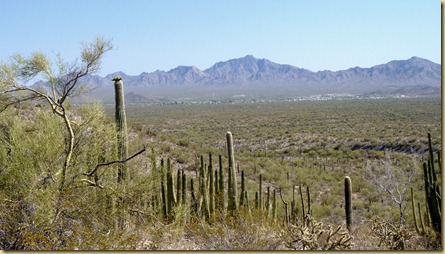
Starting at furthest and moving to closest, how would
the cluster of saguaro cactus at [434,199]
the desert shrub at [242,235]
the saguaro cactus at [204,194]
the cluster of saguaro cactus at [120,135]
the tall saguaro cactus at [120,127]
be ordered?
the saguaro cactus at [204,194]
the tall saguaro cactus at [120,127]
the cluster of saguaro cactus at [120,135]
the cluster of saguaro cactus at [434,199]
the desert shrub at [242,235]

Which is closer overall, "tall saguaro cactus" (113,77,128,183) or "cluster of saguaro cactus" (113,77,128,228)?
"cluster of saguaro cactus" (113,77,128,228)

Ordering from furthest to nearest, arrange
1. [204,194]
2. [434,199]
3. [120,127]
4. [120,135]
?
[204,194] → [120,127] → [120,135] → [434,199]

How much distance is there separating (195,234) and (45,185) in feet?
10.5

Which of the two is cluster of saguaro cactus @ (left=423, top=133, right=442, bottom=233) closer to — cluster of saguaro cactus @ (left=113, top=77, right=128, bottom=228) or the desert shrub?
the desert shrub

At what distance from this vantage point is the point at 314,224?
837 centimetres

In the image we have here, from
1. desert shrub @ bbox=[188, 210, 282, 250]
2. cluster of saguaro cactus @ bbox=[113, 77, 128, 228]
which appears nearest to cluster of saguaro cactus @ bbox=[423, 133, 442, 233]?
desert shrub @ bbox=[188, 210, 282, 250]

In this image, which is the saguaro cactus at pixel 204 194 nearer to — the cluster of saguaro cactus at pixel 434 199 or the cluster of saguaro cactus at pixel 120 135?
the cluster of saguaro cactus at pixel 120 135

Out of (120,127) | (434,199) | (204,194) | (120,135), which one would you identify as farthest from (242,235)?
(434,199)

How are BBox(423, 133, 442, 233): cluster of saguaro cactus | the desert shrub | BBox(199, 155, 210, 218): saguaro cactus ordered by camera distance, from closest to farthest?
the desert shrub < BBox(423, 133, 442, 233): cluster of saguaro cactus < BBox(199, 155, 210, 218): saguaro cactus

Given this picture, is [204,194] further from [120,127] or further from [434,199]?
[434,199]

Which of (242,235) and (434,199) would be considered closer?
(242,235)

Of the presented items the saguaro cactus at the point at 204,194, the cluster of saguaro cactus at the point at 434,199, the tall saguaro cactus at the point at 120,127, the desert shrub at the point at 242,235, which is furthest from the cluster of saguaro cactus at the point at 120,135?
the cluster of saguaro cactus at the point at 434,199

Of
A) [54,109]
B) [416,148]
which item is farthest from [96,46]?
[416,148]

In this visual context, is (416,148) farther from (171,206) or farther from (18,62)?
(18,62)
